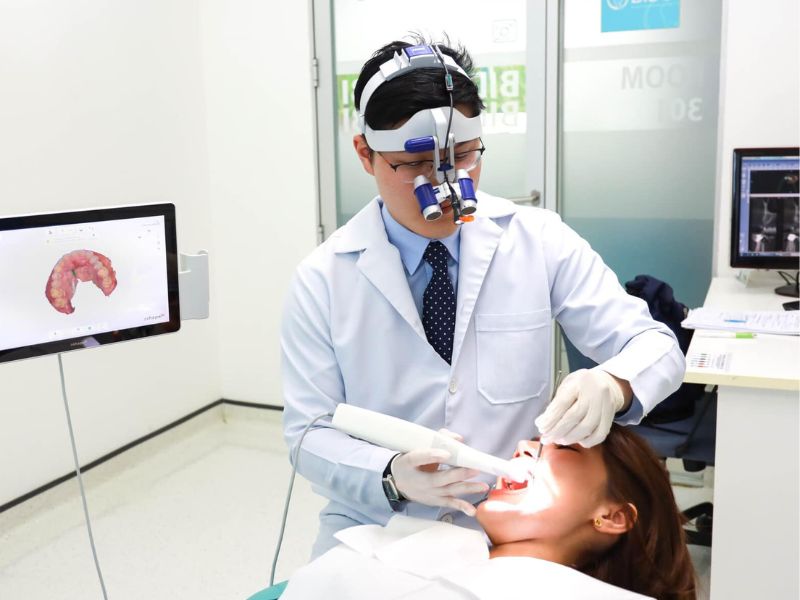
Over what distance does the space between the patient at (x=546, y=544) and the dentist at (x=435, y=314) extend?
0.07 m

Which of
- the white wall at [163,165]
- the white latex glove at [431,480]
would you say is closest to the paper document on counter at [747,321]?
the white latex glove at [431,480]

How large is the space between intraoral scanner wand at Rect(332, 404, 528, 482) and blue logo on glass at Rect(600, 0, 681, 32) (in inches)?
90.4

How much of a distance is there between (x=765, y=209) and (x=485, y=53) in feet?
4.01

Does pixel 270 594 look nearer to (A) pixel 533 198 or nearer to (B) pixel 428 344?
(B) pixel 428 344

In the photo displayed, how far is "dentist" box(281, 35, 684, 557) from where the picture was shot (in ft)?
4.47

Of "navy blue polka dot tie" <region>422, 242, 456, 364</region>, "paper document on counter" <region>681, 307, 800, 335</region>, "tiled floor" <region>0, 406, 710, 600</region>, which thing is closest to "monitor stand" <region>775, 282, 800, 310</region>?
"paper document on counter" <region>681, 307, 800, 335</region>

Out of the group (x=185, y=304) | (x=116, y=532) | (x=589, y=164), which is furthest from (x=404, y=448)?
(x=589, y=164)

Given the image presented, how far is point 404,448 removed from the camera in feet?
4.12

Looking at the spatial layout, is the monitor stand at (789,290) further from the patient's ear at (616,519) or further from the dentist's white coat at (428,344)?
the patient's ear at (616,519)

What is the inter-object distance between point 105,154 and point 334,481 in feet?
7.10

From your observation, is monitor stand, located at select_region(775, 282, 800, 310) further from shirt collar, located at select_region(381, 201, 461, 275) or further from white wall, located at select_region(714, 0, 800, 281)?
shirt collar, located at select_region(381, 201, 461, 275)

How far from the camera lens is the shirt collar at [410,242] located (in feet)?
5.03

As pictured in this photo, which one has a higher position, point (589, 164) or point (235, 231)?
point (589, 164)

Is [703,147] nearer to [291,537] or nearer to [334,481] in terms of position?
[291,537]
